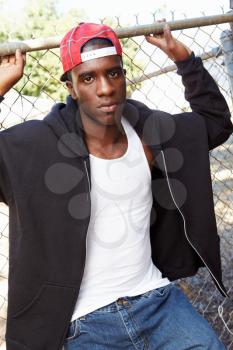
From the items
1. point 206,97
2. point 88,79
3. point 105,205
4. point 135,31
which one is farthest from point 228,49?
point 105,205

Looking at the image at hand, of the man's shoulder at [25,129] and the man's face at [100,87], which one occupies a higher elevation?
the man's face at [100,87]

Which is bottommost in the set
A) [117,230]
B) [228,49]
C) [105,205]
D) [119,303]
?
[119,303]

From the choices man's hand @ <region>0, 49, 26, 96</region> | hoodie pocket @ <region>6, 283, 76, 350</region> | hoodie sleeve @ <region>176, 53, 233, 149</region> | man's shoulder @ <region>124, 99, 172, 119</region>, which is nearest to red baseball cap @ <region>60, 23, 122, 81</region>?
man's hand @ <region>0, 49, 26, 96</region>

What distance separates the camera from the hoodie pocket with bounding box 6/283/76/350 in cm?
190

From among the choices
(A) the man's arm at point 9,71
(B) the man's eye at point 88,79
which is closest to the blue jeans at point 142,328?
(A) the man's arm at point 9,71

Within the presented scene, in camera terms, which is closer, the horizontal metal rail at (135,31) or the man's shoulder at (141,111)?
the horizontal metal rail at (135,31)

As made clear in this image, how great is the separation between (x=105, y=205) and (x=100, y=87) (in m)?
0.52

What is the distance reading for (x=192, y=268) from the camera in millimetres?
2350

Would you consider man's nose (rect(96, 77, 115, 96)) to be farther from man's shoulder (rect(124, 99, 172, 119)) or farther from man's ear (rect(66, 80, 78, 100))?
man's shoulder (rect(124, 99, 172, 119))

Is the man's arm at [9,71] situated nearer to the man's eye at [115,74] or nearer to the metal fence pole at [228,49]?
the man's eye at [115,74]

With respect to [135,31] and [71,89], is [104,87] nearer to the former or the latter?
[71,89]

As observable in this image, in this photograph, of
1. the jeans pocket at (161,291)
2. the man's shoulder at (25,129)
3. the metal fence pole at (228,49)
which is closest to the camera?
the man's shoulder at (25,129)

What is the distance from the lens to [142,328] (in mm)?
2010

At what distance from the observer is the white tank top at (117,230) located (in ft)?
6.50
